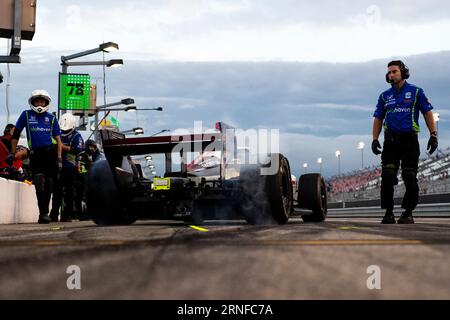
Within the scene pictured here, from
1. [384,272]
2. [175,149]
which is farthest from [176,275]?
[175,149]

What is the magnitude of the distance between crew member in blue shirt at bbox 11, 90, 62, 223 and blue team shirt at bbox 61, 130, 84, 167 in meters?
1.43

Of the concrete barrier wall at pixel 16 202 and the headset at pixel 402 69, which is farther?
the concrete barrier wall at pixel 16 202

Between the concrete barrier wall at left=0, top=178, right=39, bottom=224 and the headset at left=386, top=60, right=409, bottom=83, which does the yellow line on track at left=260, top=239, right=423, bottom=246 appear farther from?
the concrete barrier wall at left=0, top=178, right=39, bottom=224

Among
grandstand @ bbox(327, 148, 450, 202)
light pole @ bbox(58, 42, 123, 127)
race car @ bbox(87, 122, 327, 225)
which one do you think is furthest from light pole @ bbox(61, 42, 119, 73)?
race car @ bbox(87, 122, 327, 225)

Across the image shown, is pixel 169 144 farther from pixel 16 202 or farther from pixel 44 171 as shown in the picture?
pixel 16 202

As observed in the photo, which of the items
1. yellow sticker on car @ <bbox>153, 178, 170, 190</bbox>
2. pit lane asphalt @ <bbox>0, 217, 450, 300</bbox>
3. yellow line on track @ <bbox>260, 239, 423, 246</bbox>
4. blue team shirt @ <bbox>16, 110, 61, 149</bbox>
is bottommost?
pit lane asphalt @ <bbox>0, 217, 450, 300</bbox>

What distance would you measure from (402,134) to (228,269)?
5770 mm

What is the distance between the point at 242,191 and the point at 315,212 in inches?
70.1

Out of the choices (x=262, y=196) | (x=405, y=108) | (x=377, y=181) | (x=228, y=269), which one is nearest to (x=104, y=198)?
(x=262, y=196)

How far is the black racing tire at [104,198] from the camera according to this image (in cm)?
861

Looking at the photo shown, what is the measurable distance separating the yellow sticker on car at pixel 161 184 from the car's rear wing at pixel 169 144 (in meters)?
0.41

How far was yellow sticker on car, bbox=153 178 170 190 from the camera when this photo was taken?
802cm

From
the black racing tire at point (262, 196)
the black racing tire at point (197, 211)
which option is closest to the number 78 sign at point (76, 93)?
the black racing tire at point (197, 211)

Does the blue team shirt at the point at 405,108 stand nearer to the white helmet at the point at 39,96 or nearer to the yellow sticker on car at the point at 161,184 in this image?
the yellow sticker on car at the point at 161,184
